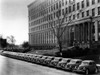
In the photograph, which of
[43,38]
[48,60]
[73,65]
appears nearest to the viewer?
[73,65]

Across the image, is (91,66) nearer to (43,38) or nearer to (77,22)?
(77,22)

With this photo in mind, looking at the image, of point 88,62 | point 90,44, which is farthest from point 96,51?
point 88,62

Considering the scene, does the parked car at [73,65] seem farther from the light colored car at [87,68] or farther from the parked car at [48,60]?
the parked car at [48,60]

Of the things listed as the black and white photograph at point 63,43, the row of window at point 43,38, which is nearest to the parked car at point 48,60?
the black and white photograph at point 63,43

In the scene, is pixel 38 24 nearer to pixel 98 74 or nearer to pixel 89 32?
pixel 89 32

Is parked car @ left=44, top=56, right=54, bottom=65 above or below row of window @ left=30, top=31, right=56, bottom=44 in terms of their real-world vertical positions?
below

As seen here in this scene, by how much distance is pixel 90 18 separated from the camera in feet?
209

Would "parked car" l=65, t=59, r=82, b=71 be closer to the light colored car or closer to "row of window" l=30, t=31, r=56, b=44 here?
the light colored car

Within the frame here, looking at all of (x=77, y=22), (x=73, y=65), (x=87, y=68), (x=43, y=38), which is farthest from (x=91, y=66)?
(x=43, y=38)

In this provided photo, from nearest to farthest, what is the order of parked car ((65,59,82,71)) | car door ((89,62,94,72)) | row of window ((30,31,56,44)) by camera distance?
car door ((89,62,94,72))
parked car ((65,59,82,71))
row of window ((30,31,56,44))

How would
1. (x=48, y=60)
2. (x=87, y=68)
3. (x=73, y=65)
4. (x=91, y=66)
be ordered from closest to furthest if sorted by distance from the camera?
(x=87, y=68) → (x=91, y=66) → (x=73, y=65) → (x=48, y=60)

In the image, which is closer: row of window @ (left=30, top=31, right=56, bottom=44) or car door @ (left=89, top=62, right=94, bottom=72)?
car door @ (left=89, top=62, right=94, bottom=72)

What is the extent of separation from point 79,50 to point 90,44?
27.8 feet

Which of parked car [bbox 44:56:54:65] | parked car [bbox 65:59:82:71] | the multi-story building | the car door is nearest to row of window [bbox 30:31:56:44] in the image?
the multi-story building
